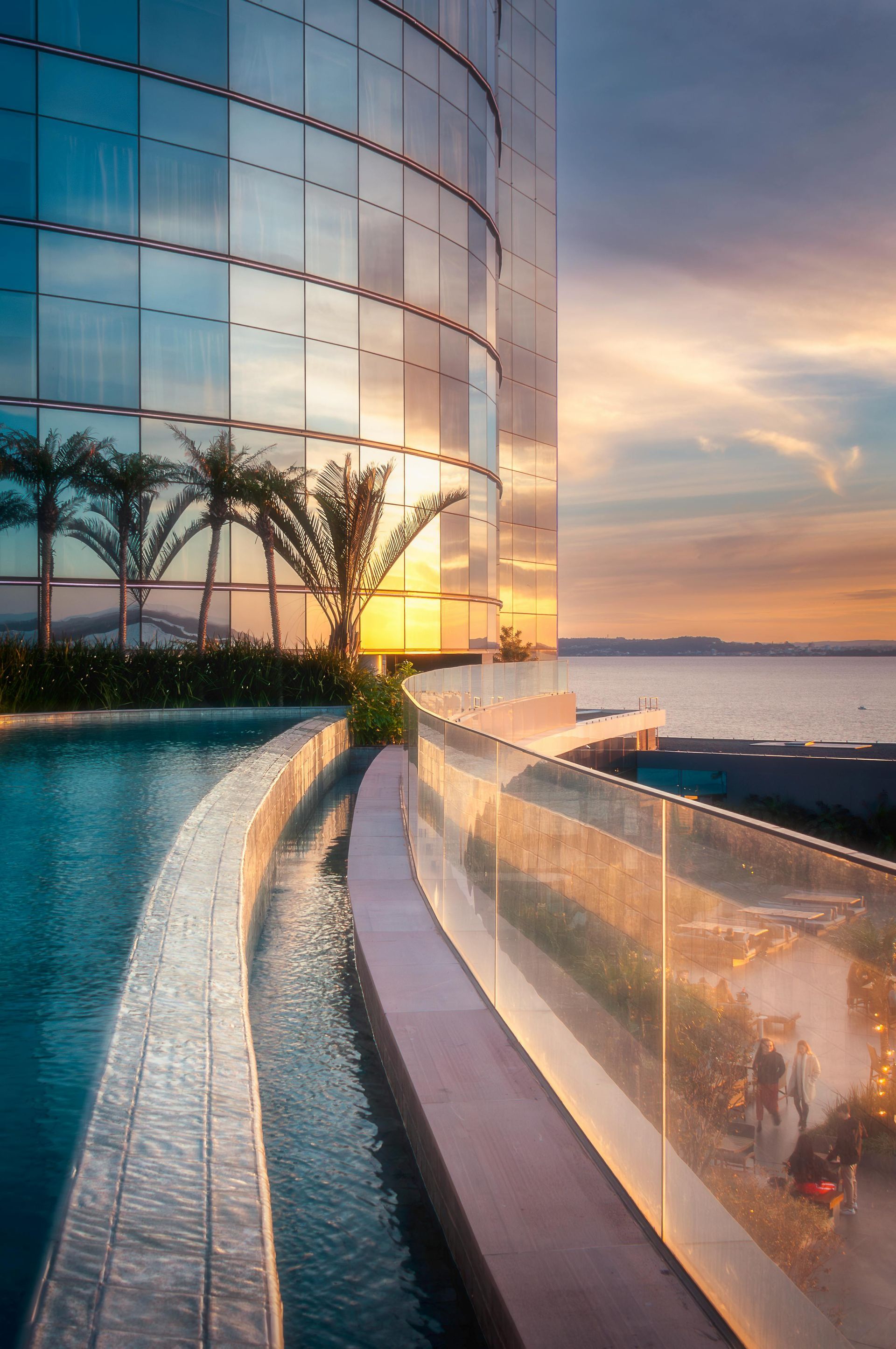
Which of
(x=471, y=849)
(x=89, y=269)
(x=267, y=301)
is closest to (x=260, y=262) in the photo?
(x=267, y=301)

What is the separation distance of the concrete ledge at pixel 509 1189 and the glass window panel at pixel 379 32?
87.0 ft

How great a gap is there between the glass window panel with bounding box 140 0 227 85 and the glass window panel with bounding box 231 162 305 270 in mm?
2040

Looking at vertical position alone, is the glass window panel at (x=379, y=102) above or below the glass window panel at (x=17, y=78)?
above

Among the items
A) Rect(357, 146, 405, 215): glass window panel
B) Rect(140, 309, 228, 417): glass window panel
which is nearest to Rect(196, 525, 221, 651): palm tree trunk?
Rect(140, 309, 228, 417): glass window panel

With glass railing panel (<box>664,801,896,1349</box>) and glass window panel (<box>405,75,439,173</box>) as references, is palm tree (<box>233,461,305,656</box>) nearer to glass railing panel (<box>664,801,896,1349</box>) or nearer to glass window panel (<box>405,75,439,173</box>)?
glass window panel (<box>405,75,439,173</box>)

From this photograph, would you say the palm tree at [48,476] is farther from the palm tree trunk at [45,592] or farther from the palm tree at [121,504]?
the palm tree at [121,504]

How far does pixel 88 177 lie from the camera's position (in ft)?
72.6

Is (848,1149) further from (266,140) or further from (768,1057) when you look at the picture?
(266,140)

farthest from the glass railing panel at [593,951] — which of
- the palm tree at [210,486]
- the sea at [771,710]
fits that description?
the sea at [771,710]

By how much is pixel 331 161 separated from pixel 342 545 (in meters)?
10.5

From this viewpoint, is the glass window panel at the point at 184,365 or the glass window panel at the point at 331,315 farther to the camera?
the glass window panel at the point at 331,315

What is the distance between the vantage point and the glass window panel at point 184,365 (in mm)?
23000

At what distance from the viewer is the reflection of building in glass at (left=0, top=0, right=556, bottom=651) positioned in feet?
71.4

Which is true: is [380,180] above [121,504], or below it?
above
